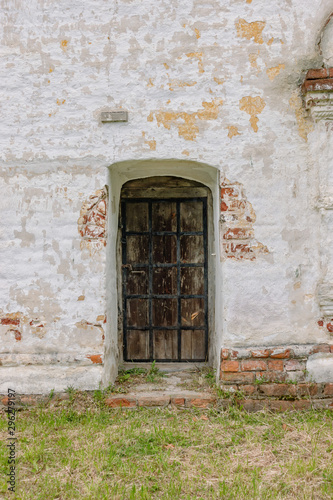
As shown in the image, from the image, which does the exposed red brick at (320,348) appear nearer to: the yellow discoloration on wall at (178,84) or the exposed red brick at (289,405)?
the exposed red brick at (289,405)

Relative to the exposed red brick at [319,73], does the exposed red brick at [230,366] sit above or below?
below

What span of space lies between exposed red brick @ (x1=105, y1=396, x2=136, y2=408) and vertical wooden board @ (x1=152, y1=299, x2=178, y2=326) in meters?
1.11

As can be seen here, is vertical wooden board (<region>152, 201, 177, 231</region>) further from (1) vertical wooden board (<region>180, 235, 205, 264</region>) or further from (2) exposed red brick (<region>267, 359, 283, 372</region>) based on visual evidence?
(2) exposed red brick (<region>267, 359, 283, 372</region>)

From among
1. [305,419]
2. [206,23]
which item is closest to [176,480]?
[305,419]

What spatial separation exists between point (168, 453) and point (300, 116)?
109 inches

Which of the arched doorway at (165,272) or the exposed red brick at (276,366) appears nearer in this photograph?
the exposed red brick at (276,366)

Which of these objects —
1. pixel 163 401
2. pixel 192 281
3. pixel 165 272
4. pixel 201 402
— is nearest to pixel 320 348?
pixel 201 402

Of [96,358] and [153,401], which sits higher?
[96,358]

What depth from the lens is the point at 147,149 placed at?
366 cm

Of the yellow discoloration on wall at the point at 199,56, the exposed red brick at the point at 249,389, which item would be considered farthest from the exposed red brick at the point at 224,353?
the yellow discoloration on wall at the point at 199,56

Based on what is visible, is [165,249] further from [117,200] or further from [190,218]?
[117,200]

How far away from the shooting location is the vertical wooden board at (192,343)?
15.0 ft

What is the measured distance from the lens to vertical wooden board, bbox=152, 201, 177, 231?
457cm

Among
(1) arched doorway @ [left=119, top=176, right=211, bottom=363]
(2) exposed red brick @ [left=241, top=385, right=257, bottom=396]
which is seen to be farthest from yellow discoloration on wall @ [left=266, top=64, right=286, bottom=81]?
(2) exposed red brick @ [left=241, top=385, right=257, bottom=396]
